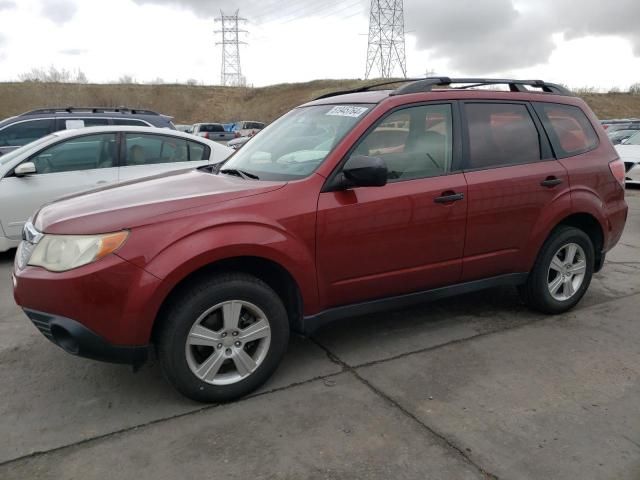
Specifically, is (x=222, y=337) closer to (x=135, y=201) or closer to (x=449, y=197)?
(x=135, y=201)

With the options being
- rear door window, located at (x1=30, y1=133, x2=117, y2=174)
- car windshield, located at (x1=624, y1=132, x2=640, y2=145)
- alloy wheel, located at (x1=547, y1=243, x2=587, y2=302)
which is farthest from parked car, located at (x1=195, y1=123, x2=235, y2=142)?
alloy wheel, located at (x1=547, y1=243, x2=587, y2=302)

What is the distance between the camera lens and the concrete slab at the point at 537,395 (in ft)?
8.85

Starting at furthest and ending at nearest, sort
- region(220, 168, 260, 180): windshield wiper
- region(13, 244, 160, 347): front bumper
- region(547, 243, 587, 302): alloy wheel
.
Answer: region(547, 243, 587, 302): alloy wheel
region(220, 168, 260, 180): windshield wiper
region(13, 244, 160, 347): front bumper

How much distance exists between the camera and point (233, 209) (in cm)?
310

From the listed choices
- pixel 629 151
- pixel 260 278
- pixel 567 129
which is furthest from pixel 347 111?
pixel 629 151

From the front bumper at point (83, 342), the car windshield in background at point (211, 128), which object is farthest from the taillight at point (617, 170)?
the car windshield in background at point (211, 128)

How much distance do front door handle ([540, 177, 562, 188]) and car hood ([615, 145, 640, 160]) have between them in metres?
9.63

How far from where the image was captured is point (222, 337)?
3.10 m

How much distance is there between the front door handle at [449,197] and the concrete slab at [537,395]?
1053mm

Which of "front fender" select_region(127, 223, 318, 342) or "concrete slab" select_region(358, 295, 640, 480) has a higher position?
"front fender" select_region(127, 223, 318, 342)

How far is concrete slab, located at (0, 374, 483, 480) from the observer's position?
259cm

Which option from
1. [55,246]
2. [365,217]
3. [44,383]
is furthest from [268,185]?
[44,383]

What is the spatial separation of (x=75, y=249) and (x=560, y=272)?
3622 mm

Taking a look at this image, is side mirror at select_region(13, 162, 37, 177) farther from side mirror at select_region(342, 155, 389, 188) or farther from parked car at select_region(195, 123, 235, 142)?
parked car at select_region(195, 123, 235, 142)
